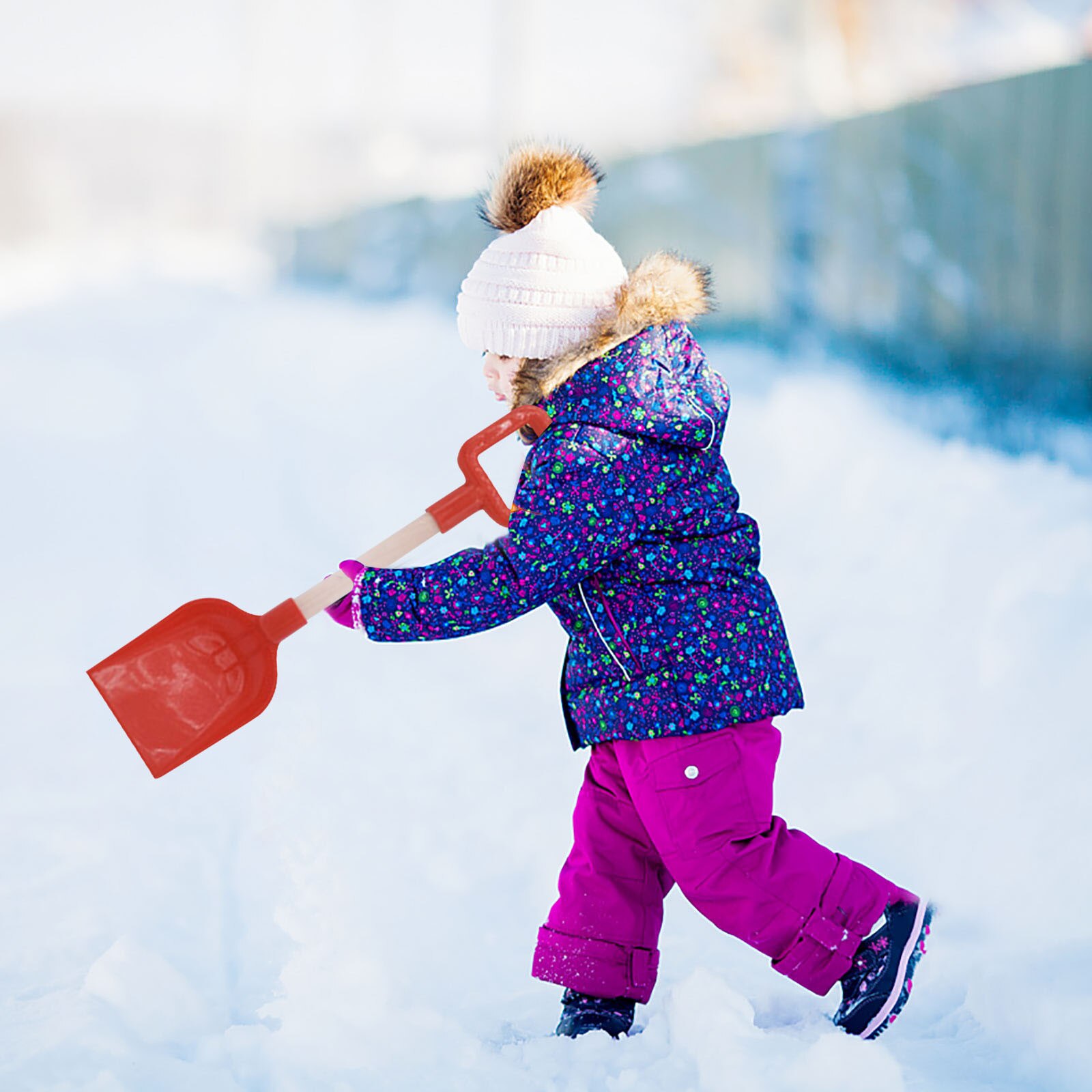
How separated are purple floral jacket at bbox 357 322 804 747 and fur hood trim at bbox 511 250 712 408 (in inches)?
0.6

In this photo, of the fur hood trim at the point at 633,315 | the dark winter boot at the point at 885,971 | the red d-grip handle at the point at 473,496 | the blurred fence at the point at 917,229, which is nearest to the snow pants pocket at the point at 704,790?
the dark winter boot at the point at 885,971

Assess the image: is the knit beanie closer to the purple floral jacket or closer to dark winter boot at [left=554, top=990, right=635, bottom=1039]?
the purple floral jacket

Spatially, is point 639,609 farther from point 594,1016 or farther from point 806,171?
point 806,171

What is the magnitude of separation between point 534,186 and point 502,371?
0.74 feet

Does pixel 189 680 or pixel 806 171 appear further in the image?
pixel 806 171

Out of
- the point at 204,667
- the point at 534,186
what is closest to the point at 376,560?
the point at 204,667

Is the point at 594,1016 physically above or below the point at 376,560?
below

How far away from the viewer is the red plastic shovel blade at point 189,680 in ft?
4.97

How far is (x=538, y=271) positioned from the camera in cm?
152

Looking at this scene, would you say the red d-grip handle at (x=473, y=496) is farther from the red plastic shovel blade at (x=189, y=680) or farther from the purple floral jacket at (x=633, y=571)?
the red plastic shovel blade at (x=189, y=680)

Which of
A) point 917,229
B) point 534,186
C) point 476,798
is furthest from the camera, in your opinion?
point 917,229

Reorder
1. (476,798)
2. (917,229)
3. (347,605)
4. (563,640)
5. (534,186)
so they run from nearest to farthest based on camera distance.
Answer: (347,605) → (534,186) → (476,798) → (563,640) → (917,229)

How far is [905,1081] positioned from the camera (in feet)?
4.76

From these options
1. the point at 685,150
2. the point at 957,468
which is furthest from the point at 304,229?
the point at 957,468
